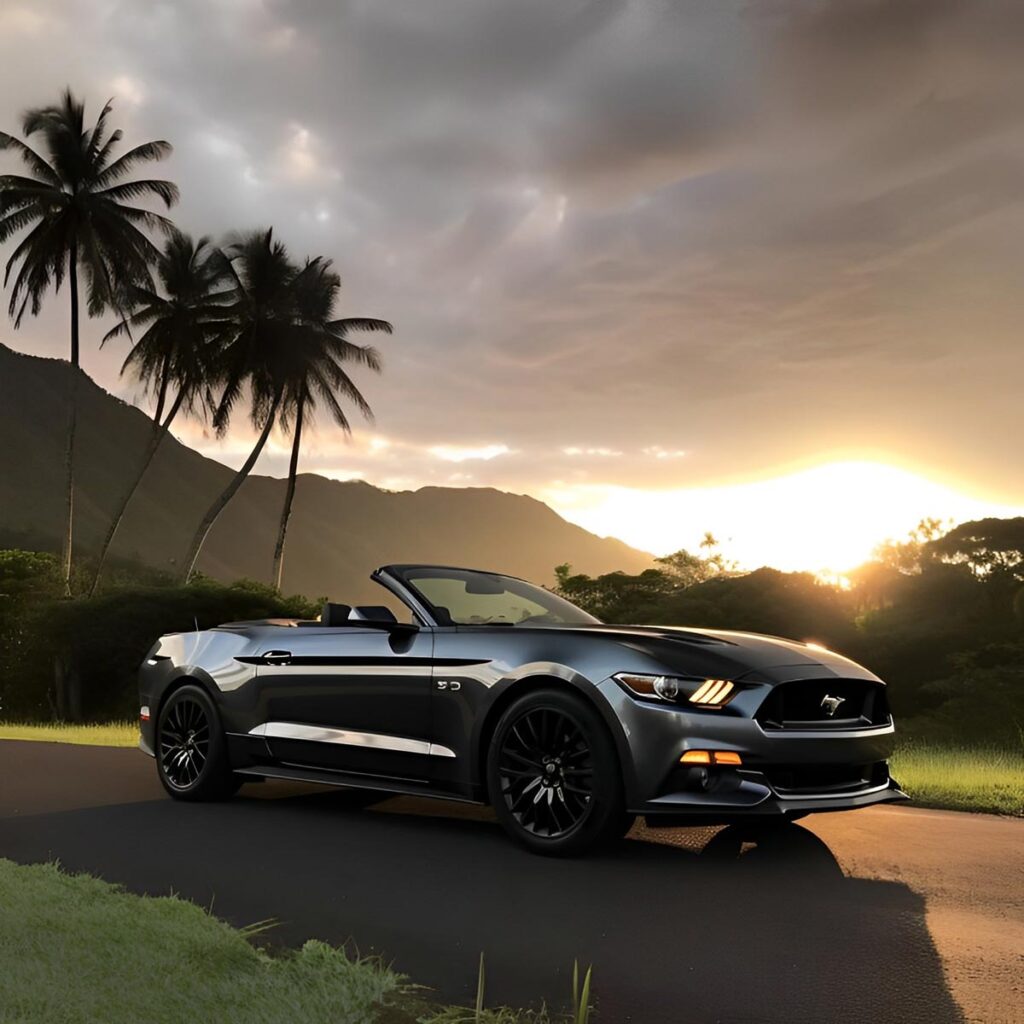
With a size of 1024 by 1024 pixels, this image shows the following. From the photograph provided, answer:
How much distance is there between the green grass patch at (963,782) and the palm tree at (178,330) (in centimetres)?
4259

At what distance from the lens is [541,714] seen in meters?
6.20

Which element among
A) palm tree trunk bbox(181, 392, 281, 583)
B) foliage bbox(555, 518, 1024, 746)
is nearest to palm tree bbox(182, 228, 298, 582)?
palm tree trunk bbox(181, 392, 281, 583)

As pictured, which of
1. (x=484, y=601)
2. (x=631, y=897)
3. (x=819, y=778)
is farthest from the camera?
(x=484, y=601)

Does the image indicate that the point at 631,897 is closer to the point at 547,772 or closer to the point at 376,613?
the point at 547,772

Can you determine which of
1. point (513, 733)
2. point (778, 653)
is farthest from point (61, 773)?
point (778, 653)

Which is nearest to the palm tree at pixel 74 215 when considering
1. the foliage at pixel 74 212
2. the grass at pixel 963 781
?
the foliage at pixel 74 212

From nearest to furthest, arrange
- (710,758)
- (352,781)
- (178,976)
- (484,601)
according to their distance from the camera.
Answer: (178,976), (710,758), (352,781), (484,601)

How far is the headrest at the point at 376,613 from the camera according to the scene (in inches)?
276

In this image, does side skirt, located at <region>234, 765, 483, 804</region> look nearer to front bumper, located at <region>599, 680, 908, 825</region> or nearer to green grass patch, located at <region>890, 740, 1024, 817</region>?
front bumper, located at <region>599, 680, 908, 825</region>

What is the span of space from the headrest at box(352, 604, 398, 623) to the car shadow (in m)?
1.23

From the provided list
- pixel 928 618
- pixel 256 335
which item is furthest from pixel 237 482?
pixel 928 618

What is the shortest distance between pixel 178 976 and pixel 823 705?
11.6 feet

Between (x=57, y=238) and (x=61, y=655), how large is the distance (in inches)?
735

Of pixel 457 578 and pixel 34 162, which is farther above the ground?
pixel 34 162
